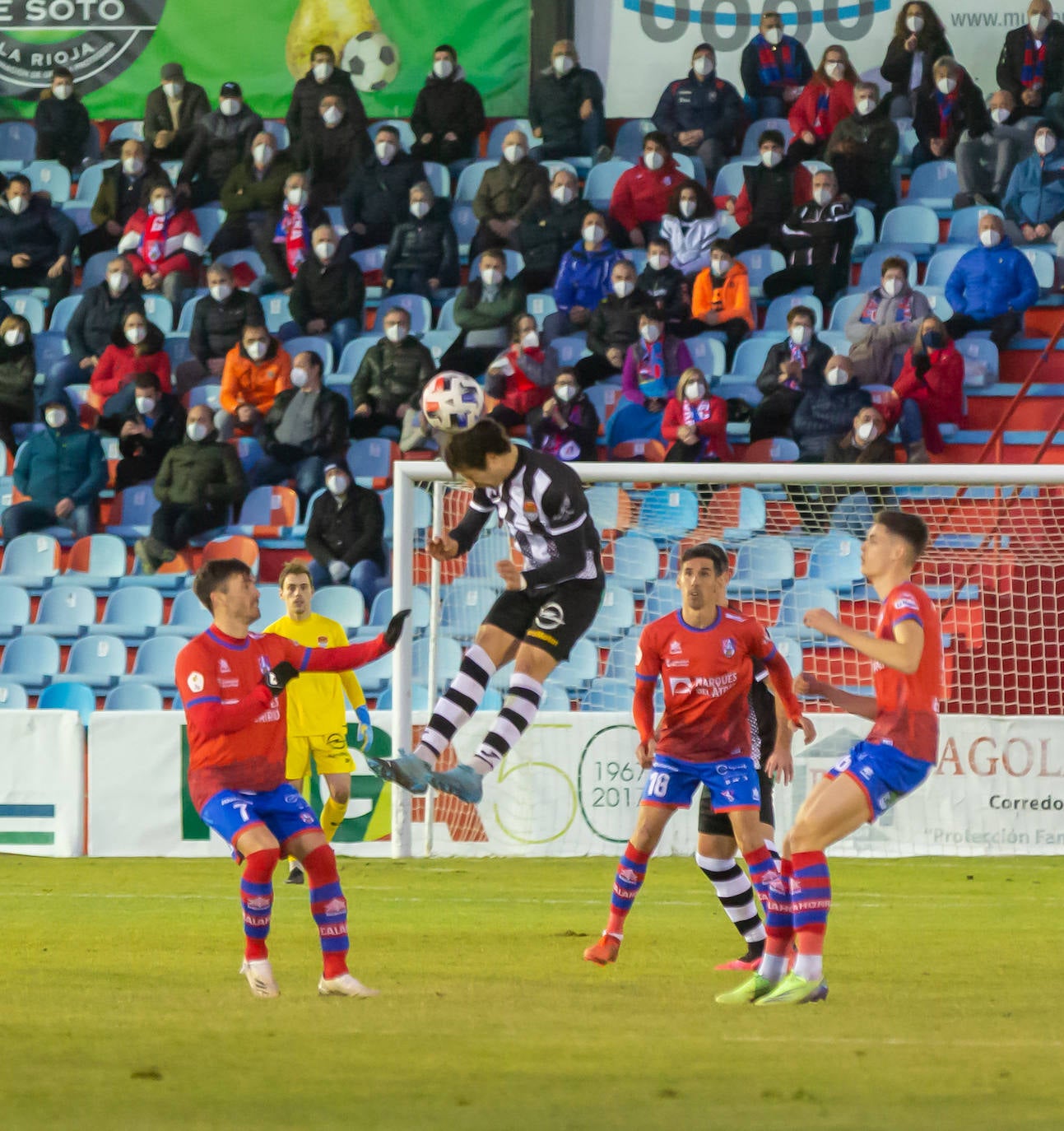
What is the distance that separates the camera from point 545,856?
43.4 ft

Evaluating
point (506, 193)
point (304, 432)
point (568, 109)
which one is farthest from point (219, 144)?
point (304, 432)

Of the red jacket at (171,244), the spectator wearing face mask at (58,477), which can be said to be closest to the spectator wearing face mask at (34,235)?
the red jacket at (171,244)

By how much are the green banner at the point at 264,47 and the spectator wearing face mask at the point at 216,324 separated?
3.62 metres

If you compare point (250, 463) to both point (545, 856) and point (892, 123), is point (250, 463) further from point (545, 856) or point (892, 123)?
point (892, 123)

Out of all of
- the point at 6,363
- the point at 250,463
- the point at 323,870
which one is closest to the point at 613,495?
the point at 250,463

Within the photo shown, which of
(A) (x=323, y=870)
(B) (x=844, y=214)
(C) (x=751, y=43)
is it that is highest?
A: (C) (x=751, y=43)

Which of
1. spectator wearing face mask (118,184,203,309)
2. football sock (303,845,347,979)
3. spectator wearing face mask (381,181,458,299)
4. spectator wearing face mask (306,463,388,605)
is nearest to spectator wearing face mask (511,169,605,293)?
spectator wearing face mask (381,181,458,299)

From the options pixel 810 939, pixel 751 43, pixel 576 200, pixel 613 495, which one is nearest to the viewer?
pixel 810 939

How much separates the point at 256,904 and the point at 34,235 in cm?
1371

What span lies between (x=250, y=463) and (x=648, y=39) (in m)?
6.86

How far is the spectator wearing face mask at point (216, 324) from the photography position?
17.4 meters

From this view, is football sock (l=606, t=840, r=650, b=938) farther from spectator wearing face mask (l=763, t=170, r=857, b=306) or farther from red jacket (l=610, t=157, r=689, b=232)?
red jacket (l=610, t=157, r=689, b=232)

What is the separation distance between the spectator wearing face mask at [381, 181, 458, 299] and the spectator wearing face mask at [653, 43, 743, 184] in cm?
249

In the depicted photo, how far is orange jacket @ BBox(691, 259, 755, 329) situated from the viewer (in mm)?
16688
